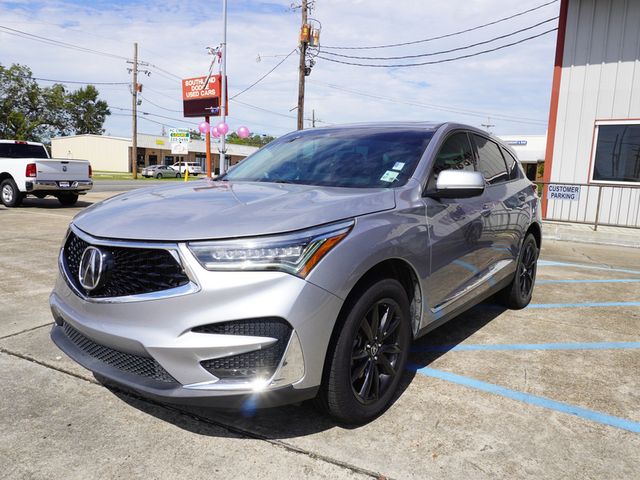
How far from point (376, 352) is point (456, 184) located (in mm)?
1088

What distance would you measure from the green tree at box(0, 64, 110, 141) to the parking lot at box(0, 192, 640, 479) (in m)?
74.0

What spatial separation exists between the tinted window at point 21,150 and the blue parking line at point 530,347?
14.0 meters

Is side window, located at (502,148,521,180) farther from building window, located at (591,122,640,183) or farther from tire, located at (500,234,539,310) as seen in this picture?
building window, located at (591,122,640,183)

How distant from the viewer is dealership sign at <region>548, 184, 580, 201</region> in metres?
11.7

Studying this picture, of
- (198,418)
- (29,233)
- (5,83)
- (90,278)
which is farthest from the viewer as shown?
(5,83)

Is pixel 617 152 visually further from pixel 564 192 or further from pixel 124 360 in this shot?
pixel 124 360

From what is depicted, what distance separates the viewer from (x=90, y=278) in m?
2.38

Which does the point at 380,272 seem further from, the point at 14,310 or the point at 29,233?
the point at 29,233

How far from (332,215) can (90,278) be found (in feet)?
3.87

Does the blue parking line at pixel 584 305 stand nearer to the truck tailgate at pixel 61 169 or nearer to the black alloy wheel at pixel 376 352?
the black alloy wheel at pixel 376 352

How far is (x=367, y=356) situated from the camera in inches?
104

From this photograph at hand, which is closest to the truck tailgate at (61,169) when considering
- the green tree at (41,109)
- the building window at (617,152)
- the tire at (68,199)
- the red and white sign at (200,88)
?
the tire at (68,199)

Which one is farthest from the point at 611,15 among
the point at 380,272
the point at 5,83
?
the point at 5,83

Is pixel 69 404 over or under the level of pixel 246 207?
under
